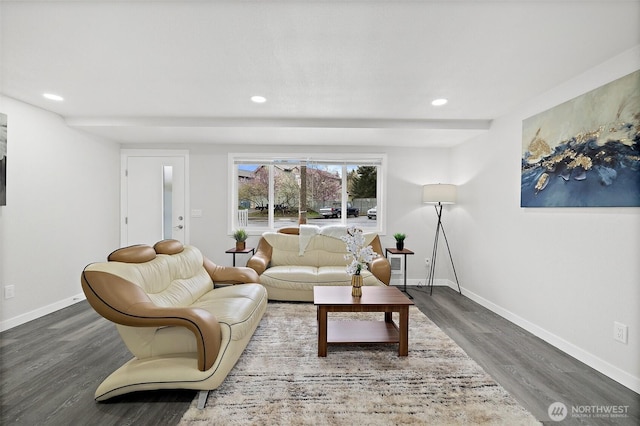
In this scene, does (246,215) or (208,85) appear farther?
(246,215)

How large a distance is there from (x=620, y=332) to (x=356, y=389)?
2.01 metres

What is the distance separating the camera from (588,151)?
2.39 metres

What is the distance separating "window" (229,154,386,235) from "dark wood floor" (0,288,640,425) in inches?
92.4

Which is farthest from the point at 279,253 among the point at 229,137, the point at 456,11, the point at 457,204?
the point at 456,11

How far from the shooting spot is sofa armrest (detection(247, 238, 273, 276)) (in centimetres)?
402

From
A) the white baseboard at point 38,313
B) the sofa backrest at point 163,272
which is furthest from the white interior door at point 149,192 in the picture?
the sofa backrest at point 163,272

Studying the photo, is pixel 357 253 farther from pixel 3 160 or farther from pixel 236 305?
pixel 3 160

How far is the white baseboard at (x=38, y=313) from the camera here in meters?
3.01

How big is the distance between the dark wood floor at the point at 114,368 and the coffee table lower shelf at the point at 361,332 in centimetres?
67

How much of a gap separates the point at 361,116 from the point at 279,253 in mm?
2347

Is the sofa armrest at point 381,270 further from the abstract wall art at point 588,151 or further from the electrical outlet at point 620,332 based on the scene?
the electrical outlet at point 620,332

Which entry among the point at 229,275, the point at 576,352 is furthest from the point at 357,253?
the point at 576,352

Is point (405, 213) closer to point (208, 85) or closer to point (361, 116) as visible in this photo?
point (361, 116)

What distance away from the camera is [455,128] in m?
3.81
